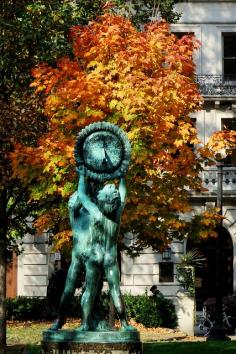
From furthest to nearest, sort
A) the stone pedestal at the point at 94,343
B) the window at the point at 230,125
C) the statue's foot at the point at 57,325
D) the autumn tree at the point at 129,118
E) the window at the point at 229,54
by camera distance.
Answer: the window at the point at 229,54
the window at the point at 230,125
the autumn tree at the point at 129,118
the statue's foot at the point at 57,325
the stone pedestal at the point at 94,343

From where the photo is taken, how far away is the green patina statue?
45.8 feet

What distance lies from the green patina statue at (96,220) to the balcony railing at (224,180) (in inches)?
1026

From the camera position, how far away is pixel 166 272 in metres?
39.9

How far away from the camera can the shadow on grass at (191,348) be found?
21.9 m

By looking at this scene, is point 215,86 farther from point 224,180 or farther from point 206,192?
point 206,192

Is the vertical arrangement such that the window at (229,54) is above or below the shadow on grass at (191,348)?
above

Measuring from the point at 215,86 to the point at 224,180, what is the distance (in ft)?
12.6

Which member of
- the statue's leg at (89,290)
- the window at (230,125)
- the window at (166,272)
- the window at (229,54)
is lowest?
the statue's leg at (89,290)

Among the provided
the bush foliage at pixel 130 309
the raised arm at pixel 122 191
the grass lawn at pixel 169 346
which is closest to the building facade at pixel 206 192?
the bush foliage at pixel 130 309

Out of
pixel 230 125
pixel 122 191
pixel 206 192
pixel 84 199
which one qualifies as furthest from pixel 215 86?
pixel 84 199

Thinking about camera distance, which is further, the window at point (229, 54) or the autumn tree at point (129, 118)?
the window at point (229, 54)

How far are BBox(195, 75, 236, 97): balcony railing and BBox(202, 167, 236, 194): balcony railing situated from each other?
10.0 ft

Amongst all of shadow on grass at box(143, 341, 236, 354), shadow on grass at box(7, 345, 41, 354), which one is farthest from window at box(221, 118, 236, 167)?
shadow on grass at box(7, 345, 41, 354)

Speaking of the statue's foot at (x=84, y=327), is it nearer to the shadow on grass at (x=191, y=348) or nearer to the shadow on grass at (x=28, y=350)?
the shadow on grass at (x=28, y=350)
